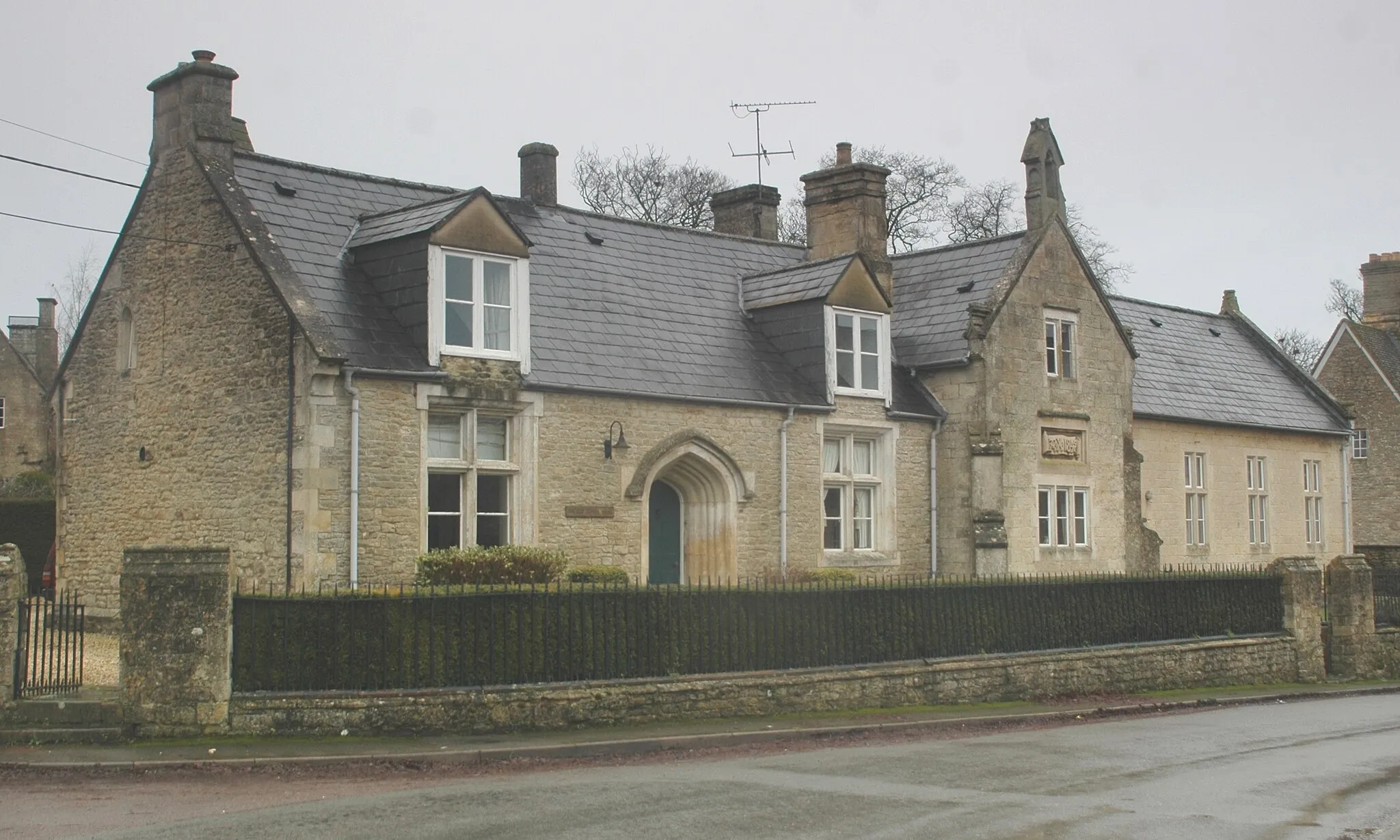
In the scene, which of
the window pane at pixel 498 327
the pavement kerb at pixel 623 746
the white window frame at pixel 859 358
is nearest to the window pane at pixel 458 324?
the window pane at pixel 498 327

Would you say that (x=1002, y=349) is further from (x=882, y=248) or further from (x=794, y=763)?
(x=794, y=763)

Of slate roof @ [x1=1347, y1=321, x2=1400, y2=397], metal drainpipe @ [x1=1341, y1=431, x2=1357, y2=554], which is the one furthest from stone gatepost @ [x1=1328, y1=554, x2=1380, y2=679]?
slate roof @ [x1=1347, y1=321, x2=1400, y2=397]

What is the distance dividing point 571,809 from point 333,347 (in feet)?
32.9

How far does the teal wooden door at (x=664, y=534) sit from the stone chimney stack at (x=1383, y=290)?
37.9 meters

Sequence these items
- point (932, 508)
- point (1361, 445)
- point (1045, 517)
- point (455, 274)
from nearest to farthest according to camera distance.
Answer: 1. point (455, 274)
2. point (932, 508)
3. point (1045, 517)
4. point (1361, 445)

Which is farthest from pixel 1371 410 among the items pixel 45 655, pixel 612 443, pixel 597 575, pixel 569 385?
pixel 45 655

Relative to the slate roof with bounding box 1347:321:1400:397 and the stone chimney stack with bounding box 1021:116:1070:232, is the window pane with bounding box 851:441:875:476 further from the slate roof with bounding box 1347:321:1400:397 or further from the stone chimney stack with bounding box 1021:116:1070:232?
the slate roof with bounding box 1347:321:1400:397

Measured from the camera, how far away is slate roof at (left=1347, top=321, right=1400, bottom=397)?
51594 millimetres

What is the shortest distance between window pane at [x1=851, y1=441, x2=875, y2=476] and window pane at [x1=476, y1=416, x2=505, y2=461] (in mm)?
7562

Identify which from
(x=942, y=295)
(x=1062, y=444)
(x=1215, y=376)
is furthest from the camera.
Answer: (x=1215, y=376)

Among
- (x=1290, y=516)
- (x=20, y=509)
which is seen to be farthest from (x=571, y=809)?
(x=1290, y=516)

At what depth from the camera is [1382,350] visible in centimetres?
5191

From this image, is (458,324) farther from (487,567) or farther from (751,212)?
(751,212)

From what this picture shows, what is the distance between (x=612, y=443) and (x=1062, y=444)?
1061 centimetres
